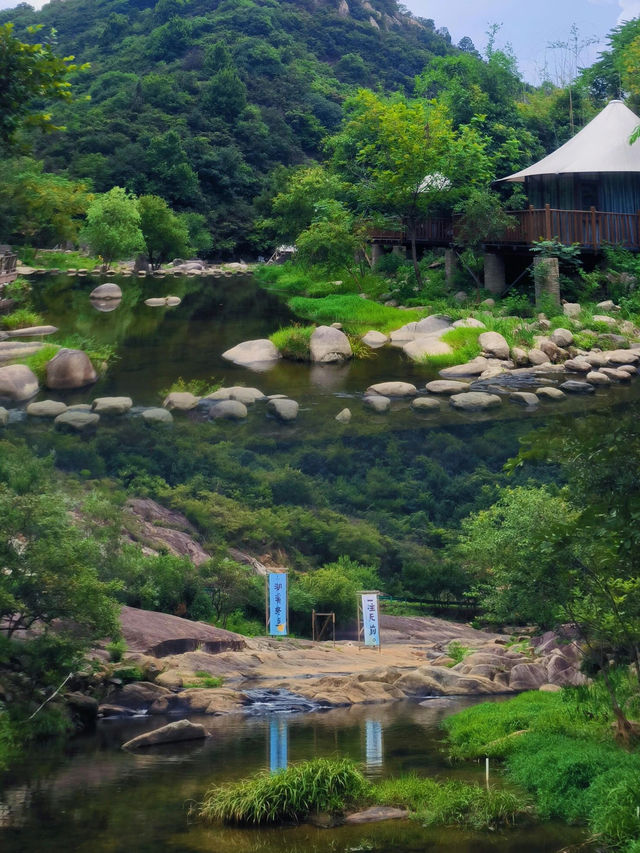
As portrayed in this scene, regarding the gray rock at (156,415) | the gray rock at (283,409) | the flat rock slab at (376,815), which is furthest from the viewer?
the gray rock at (283,409)

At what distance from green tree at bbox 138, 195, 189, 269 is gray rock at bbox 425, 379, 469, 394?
15.8 meters

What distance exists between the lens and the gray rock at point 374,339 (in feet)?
56.3

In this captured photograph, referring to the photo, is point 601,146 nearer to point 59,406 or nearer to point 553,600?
point 553,600

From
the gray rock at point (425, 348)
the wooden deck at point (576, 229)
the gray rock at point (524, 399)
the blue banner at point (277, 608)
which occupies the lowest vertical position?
the blue banner at point (277, 608)

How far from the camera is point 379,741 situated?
46.8 ft

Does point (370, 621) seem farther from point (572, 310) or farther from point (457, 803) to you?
point (457, 803)

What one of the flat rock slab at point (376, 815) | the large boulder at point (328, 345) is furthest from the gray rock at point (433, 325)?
the flat rock slab at point (376, 815)

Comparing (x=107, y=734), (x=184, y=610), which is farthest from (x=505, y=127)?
(x=107, y=734)

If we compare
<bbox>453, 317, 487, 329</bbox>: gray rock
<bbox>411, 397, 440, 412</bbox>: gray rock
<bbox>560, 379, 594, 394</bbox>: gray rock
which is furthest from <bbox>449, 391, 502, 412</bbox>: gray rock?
<bbox>453, 317, 487, 329</bbox>: gray rock

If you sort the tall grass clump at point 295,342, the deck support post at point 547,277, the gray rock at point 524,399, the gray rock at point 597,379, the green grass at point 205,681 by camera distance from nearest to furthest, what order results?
the gray rock at point 524,399 < the gray rock at point 597,379 < the tall grass clump at point 295,342 < the deck support post at point 547,277 < the green grass at point 205,681

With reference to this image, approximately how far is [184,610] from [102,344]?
12.7 m

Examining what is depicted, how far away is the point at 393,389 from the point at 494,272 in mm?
7584

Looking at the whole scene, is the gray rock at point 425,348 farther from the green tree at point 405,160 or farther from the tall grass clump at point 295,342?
the green tree at point 405,160

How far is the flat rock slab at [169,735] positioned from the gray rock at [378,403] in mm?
5677
